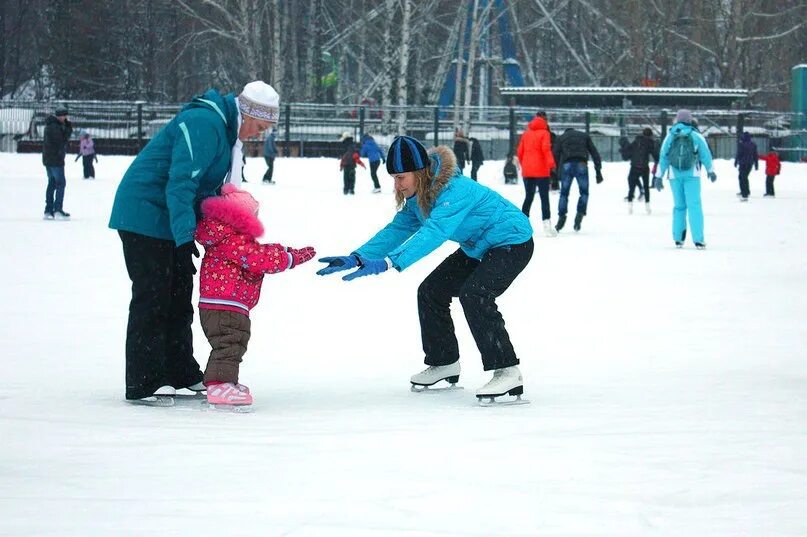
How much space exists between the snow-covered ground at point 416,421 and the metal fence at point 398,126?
21437 mm

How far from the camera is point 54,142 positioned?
679 inches

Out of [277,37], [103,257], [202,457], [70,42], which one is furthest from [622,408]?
[70,42]

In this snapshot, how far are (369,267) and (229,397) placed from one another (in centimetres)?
79

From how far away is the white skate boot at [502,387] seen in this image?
18.6ft

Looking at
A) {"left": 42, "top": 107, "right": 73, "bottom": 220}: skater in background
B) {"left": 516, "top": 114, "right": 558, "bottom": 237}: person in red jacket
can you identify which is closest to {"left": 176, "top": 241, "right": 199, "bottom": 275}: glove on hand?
{"left": 516, "top": 114, "right": 558, "bottom": 237}: person in red jacket

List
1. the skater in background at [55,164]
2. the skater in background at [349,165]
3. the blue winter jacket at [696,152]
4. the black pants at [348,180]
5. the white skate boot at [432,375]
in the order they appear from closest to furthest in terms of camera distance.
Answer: the white skate boot at [432,375], the blue winter jacket at [696,152], the skater in background at [55,164], the skater in background at [349,165], the black pants at [348,180]

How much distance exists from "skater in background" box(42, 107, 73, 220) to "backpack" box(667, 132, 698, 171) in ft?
25.2

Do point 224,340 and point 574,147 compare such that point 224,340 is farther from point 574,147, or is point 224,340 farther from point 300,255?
point 574,147

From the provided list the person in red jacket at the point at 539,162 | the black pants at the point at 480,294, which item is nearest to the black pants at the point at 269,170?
the person in red jacket at the point at 539,162

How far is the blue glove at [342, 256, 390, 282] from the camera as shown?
5.41 m

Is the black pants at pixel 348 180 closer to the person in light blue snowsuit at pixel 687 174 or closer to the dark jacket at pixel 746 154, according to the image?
the dark jacket at pixel 746 154

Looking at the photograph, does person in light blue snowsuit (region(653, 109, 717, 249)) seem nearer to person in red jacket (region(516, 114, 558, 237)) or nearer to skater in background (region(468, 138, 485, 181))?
person in red jacket (region(516, 114, 558, 237))

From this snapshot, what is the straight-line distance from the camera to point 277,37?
3656 cm

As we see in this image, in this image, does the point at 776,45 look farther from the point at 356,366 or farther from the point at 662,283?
the point at 356,366
